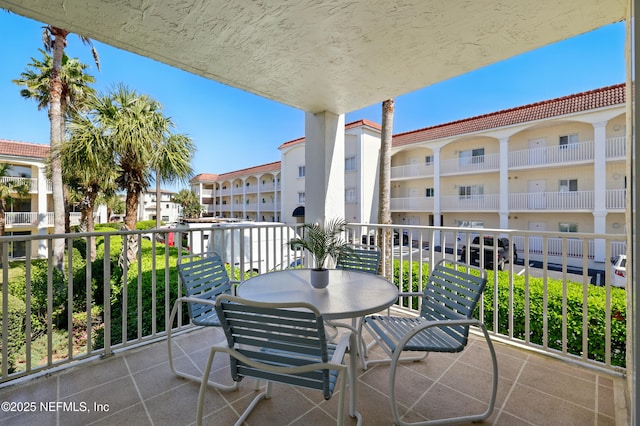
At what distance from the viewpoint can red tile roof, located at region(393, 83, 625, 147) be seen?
1060 cm

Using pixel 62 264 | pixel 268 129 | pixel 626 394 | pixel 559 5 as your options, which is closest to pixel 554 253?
pixel 626 394

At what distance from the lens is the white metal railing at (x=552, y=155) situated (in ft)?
37.7

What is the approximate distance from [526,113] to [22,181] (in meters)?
25.5

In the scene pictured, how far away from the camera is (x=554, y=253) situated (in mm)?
11898

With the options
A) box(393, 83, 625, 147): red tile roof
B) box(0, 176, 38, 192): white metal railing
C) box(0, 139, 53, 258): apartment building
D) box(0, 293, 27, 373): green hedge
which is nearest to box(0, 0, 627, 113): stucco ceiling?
box(0, 293, 27, 373): green hedge

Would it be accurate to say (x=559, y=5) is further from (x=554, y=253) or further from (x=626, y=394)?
(x=554, y=253)

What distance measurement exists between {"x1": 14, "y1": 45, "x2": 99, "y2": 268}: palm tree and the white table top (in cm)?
1036

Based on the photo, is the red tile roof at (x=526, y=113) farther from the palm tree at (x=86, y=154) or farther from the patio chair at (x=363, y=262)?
the palm tree at (x=86, y=154)

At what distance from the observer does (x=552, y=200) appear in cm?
1245

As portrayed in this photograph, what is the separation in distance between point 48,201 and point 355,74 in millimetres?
23807

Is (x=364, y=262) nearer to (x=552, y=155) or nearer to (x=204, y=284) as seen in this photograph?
(x=204, y=284)

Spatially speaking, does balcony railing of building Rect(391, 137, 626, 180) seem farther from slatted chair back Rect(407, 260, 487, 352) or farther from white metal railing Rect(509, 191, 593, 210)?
slatted chair back Rect(407, 260, 487, 352)

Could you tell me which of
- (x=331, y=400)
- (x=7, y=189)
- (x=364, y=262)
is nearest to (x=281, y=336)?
(x=331, y=400)

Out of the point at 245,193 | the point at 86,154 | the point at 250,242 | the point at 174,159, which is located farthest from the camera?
the point at 245,193
